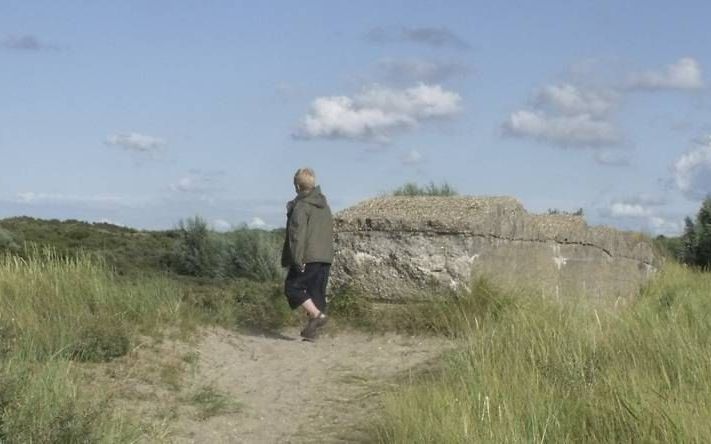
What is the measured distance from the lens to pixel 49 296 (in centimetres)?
959

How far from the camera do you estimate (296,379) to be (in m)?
9.09

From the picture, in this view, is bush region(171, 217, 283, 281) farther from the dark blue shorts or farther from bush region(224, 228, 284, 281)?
the dark blue shorts

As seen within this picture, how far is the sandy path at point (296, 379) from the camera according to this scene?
24.5ft

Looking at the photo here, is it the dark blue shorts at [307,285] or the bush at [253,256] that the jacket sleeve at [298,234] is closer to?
the dark blue shorts at [307,285]

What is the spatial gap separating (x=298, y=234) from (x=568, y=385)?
4.31m

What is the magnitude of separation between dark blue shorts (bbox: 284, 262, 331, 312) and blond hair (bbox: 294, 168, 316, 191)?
84 centimetres

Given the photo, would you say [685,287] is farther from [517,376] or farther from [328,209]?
[517,376]

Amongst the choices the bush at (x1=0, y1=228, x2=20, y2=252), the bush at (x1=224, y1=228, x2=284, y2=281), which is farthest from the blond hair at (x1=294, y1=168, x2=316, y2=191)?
the bush at (x1=0, y1=228, x2=20, y2=252)

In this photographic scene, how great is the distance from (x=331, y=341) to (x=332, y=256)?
0.93 meters

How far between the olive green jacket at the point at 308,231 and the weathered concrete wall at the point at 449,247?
802mm

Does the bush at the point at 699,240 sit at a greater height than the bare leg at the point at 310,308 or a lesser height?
greater

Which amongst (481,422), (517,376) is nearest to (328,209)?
(517,376)

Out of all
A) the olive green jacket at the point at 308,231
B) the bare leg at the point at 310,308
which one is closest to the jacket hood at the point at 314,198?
the olive green jacket at the point at 308,231

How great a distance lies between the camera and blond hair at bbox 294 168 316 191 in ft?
34.9
